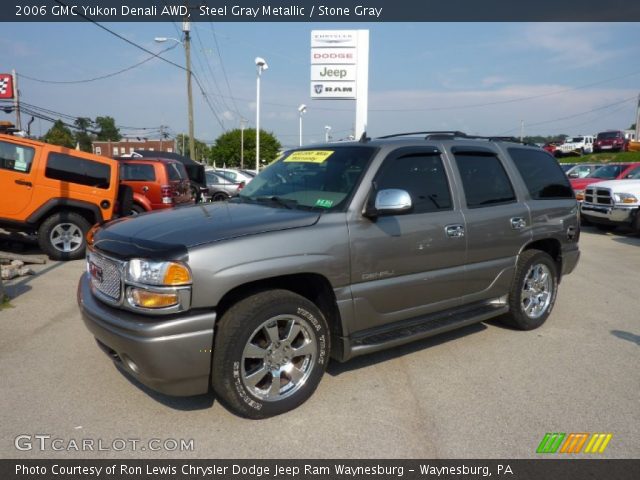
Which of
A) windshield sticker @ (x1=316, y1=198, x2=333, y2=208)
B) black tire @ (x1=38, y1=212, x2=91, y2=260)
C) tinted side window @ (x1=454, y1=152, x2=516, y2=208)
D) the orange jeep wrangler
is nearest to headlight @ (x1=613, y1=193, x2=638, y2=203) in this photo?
tinted side window @ (x1=454, y1=152, x2=516, y2=208)

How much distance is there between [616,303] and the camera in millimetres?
5969

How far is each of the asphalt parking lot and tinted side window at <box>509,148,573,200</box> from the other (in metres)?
1.45

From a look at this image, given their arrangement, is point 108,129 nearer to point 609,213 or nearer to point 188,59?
point 188,59

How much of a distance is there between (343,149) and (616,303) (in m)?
4.34

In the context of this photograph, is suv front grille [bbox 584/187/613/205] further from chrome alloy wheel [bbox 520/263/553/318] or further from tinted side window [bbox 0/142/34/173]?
tinted side window [bbox 0/142/34/173]

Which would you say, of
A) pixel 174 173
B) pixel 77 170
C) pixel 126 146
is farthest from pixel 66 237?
pixel 126 146

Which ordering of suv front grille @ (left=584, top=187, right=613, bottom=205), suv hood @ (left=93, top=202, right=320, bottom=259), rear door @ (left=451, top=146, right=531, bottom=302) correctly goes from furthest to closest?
1. suv front grille @ (left=584, top=187, right=613, bottom=205)
2. rear door @ (left=451, top=146, right=531, bottom=302)
3. suv hood @ (left=93, top=202, right=320, bottom=259)

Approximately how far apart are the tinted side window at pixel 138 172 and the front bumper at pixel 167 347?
8.74m

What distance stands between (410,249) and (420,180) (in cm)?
65

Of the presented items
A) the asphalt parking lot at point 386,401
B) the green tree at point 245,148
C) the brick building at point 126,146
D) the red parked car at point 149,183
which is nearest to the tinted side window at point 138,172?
the red parked car at point 149,183

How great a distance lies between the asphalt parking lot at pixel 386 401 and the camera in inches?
114

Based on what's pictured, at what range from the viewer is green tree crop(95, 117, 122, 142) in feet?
361

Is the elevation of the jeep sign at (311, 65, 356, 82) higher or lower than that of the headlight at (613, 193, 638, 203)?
higher

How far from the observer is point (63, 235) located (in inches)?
331
